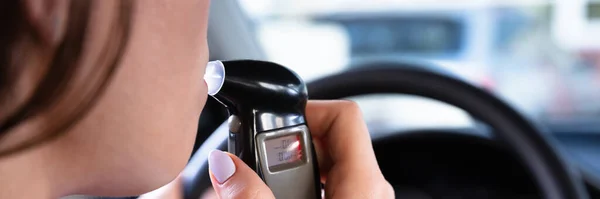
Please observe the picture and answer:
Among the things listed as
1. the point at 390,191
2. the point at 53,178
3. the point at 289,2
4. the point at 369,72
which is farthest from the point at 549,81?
the point at 53,178

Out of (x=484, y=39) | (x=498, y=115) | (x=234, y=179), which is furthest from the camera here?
(x=484, y=39)

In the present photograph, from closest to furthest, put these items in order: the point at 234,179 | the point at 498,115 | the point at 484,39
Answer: the point at 234,179
the point at 498,115
the point at 484,39

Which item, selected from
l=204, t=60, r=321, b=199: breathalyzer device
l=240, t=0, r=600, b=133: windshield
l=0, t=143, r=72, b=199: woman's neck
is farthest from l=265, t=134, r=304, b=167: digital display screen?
l=240, t=0, r=600, b=133: windshield

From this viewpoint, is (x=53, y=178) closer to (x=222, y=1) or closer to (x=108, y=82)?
(x=108, y=82)

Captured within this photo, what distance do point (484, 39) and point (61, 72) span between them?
1854 mm

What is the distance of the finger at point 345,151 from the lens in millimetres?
686

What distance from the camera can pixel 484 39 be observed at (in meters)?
2.12

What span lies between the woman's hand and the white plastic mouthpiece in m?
0.06

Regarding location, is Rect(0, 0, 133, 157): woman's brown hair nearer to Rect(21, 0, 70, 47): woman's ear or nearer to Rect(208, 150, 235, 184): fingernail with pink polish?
Rect(21, 0, 70, 47): woman's ear

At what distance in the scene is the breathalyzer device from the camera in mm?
603

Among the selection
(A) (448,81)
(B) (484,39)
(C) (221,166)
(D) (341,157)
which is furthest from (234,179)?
(B) (484,39)

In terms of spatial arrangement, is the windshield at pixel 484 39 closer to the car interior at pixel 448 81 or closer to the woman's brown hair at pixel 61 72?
the car interior at pixel 448 81

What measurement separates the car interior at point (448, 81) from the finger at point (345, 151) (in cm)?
15

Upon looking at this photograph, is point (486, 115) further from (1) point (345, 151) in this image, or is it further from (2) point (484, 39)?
(2) point (484, 39)
